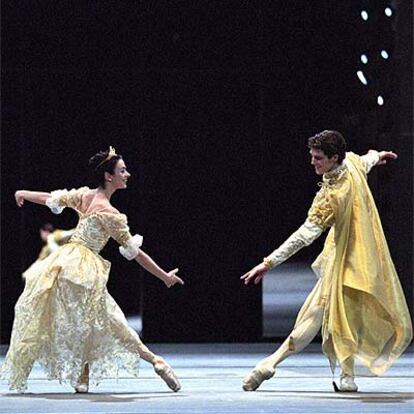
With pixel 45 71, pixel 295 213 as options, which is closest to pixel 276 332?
pixel 295 213

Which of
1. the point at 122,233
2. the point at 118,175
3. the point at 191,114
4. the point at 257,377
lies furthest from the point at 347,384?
the point at 191,114

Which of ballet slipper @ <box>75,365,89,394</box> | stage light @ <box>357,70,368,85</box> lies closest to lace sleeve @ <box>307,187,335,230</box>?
ballet slipper @ <box>75,365,89,394</box>

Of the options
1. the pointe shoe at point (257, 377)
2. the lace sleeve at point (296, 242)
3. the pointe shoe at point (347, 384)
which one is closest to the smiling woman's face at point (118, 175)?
the lace sleeve at point (296, 242)

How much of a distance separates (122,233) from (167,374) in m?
1.06

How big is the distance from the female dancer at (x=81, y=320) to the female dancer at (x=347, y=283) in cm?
97

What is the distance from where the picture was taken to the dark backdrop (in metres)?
15.9

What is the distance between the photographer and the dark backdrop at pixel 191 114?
15.9 metres

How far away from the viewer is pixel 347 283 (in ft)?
35.3

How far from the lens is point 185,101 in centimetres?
1598

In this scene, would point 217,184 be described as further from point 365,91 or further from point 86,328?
point 86,328

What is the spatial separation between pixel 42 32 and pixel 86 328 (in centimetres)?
582

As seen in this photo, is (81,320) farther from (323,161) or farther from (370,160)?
(370,160)

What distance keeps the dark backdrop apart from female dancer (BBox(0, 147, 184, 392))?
199 inches

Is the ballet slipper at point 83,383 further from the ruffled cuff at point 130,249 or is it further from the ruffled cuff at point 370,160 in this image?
the ruffled cuff at point 370,160
